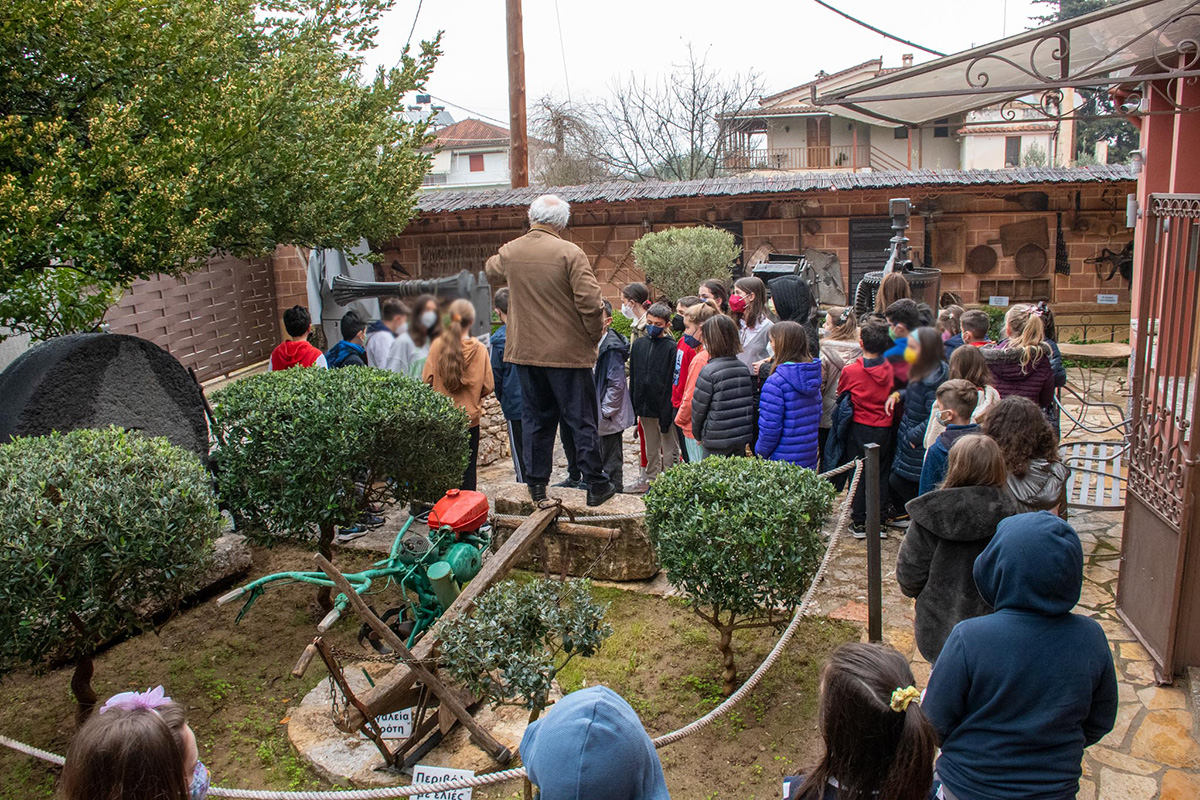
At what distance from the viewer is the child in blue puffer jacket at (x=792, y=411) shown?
5.42 metres

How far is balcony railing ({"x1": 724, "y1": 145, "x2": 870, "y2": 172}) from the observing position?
111ft

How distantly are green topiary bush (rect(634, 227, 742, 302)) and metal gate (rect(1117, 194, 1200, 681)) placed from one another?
7652mm

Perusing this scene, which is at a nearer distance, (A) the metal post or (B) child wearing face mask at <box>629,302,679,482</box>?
(A) the metal post

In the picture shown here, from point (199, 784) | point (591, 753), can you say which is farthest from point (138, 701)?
point (591, 753)

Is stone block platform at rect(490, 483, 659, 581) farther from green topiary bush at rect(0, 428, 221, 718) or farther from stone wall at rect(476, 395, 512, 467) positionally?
stone wall at rect(476, 395, 512, 467)

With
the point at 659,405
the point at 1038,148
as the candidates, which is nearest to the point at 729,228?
the point at 659,405

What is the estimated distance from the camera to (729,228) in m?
15.1

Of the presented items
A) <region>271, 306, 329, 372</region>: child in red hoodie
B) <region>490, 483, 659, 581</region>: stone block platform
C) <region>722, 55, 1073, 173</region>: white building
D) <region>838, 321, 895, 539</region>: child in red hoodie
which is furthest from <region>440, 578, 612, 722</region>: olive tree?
<region>722, 55, 1073, 173</region>: white building

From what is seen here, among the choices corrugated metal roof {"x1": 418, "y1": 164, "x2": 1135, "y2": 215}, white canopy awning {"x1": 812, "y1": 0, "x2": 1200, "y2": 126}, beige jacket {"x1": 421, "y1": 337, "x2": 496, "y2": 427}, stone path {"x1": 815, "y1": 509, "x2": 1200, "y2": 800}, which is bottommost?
stone path {"x1": 815, "y1": 509, "x2": 1200, "y2": 800}

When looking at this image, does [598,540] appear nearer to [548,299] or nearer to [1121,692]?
[548,299]

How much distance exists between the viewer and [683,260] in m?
12.1

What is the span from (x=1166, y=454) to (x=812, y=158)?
32432 mm

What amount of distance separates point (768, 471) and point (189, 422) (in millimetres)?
3876

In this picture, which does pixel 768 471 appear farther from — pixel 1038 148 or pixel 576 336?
pixel 1038 148
